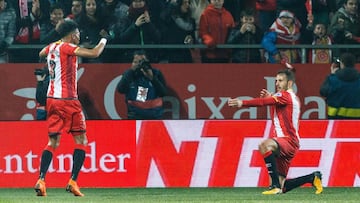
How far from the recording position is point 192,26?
17.8m

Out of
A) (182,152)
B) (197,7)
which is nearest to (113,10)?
(197,7)

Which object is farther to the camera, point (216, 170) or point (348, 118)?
point (348, 118)

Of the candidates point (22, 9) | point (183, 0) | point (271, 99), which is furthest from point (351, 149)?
point (22, 9)

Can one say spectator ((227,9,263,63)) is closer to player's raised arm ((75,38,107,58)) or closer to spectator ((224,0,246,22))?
spectator ((224,0,246,22))

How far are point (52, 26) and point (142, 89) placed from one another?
1686 mm

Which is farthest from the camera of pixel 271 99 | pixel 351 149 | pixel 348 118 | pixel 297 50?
pixel 297 50

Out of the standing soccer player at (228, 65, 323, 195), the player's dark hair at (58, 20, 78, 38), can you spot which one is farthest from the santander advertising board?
Answer: the player's dark hair at (58, 20, 78, 38)

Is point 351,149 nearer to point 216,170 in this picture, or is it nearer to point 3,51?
point 216,170

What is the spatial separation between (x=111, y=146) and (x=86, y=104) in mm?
2208

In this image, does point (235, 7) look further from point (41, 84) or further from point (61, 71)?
point (61, 71)

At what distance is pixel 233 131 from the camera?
15.7 meters

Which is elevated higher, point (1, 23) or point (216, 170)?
point (1, 23)

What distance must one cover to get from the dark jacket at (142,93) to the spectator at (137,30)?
638mm

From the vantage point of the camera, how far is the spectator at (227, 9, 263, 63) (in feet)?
57.4
